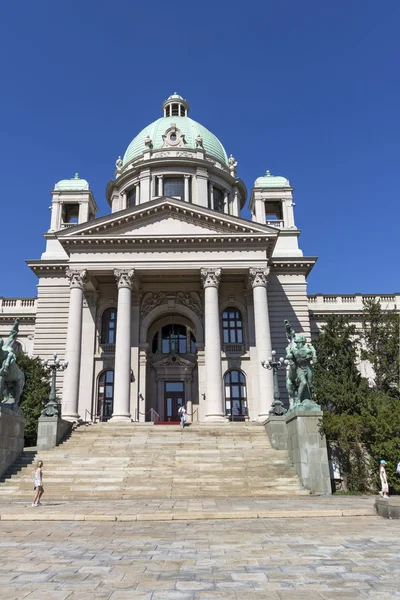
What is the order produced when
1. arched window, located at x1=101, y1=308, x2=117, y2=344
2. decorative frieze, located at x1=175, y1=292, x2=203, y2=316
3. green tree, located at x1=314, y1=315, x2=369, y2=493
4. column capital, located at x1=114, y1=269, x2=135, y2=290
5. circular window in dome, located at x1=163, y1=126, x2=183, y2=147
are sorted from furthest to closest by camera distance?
circular window in dome, located at x1=163, y1=126, x2=183, y2=147
decorative frieze, located at x1=175, y1=292, x2=203, y2=316
arched window, located at x1=101, y1=308, x2=117, y2=344
column capital, located at x1=114, y1=269, x2=135, y2=290
green tree, located at x1=314, y1=315, x2=369, y2=493

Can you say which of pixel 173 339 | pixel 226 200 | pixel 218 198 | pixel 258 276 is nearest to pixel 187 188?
pixel 218 198

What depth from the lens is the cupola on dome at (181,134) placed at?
53.3m

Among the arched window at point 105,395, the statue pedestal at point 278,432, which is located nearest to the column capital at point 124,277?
the arched window at point 105,395

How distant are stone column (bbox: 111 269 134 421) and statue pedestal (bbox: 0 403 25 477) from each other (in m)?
7.93

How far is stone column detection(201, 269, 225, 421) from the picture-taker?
3071cm

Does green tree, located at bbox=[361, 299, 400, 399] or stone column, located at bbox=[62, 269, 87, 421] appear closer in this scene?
stone column, located at bbox=[62, 269, 87, 421]

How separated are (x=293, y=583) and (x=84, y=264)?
30.5m

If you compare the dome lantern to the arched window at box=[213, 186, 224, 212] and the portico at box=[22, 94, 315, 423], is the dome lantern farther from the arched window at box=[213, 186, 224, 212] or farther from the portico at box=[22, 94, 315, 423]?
the portico at box=[22, 94, 315, 423]

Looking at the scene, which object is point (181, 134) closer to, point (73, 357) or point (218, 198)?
point (218, 198)

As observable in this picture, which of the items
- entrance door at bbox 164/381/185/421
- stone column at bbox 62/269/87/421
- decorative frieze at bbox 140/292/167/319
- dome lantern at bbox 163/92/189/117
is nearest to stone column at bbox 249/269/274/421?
entrance door at bbox 164/381/185/421

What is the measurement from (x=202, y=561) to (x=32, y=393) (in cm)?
2491

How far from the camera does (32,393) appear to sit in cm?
3012

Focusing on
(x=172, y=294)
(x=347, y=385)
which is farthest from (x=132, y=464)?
(x=172, y=294)

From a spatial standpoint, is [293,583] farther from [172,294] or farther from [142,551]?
[172,294]
